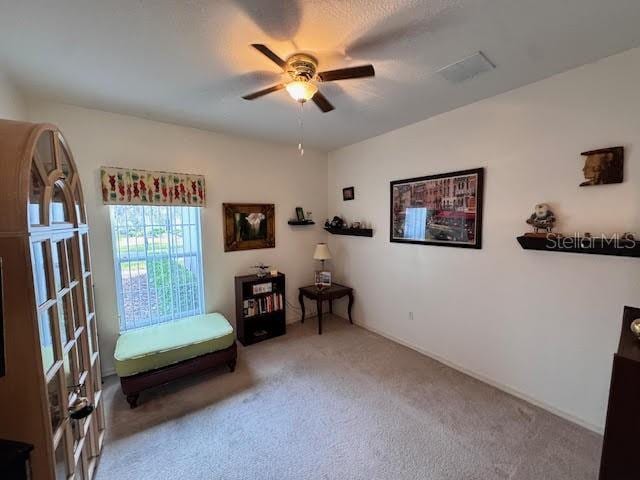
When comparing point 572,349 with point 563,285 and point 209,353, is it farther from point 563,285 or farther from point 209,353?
point 209,353

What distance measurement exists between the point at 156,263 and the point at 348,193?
2.66 metres

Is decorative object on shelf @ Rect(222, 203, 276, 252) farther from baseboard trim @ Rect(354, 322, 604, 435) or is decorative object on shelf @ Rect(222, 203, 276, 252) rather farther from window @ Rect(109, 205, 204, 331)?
baseboard trim @ Rect(354, 322, 604, 435)

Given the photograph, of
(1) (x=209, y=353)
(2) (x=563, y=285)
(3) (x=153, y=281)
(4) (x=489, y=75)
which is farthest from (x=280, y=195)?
(2) (x=563, y=285)

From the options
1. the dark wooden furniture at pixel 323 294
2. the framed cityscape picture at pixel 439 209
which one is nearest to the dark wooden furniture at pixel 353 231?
the framed cityscape picture at pixel 439 209

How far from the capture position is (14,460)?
867mm

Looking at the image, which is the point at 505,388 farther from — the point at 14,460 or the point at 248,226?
the point at 248,226

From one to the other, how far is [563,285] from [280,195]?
3.23 meters

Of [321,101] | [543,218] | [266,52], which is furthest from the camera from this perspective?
[543,218]

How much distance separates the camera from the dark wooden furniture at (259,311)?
3.43 metres

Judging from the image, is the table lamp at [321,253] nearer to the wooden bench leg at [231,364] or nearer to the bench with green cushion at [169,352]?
the bench with green cushion at [169,352]

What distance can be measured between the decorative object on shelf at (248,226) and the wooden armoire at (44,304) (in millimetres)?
1684

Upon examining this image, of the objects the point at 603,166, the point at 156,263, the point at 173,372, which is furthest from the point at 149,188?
the point at 603,166

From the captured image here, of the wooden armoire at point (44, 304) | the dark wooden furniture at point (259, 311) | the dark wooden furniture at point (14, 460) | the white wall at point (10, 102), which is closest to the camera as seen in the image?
the dark wooden furniture at point (14, 460)

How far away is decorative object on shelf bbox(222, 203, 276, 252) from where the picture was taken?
347 cm
